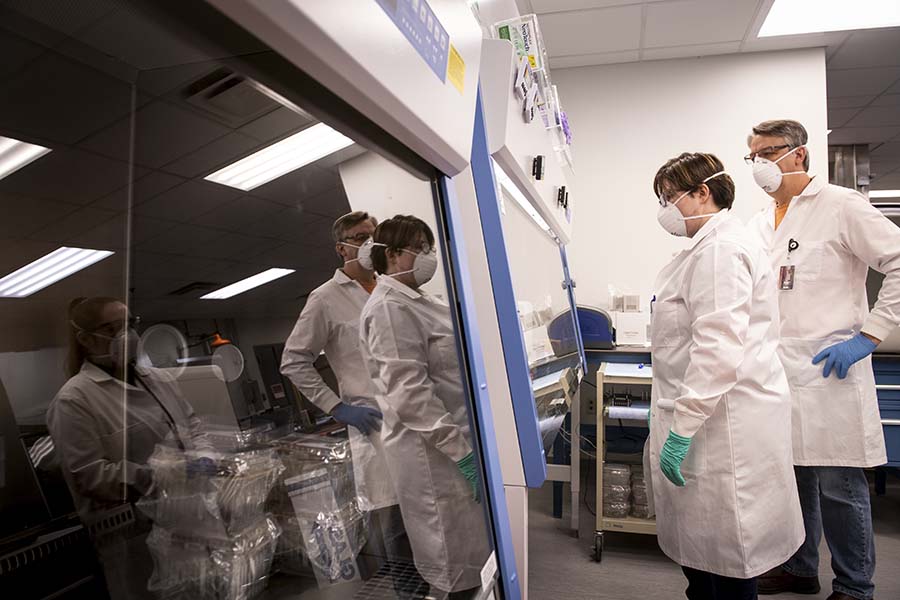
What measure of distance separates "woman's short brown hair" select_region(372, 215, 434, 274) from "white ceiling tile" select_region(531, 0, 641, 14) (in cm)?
269

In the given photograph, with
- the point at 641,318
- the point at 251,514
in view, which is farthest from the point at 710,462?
the point at 641,318

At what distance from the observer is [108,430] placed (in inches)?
15.7

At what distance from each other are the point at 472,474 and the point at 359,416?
28 cm

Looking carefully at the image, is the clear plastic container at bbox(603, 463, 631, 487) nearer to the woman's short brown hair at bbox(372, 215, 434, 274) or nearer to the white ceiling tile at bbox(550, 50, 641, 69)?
the woman's short brown hair at bbox(372, 215, 434, 274)

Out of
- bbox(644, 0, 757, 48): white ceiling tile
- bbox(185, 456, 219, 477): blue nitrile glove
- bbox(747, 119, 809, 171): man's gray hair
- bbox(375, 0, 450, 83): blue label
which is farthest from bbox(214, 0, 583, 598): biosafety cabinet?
bbox(644, 0, 757, 48): white ceiling tile

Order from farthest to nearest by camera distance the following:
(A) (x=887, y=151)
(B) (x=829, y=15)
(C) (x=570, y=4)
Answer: (A) (x=887, y=151)
(B) (x=829, y=15)
(C) (x=570, y=4)

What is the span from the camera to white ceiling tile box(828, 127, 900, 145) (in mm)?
4727

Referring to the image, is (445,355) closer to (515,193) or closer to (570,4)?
(515,193)

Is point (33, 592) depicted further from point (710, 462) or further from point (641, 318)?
point (641, 318)

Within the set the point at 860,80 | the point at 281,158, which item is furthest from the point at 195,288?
the point at 860,80

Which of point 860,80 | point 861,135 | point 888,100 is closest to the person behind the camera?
point 860,80

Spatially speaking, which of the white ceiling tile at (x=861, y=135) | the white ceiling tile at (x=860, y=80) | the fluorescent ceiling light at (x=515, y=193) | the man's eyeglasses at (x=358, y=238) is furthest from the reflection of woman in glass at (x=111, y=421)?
the white ceiling tile at (x=861, y=135)

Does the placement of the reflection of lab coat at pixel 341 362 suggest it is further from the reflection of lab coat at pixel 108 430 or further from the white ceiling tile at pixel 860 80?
the white ceiling tile at pixel 860 80

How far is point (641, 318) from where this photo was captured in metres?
3.09
